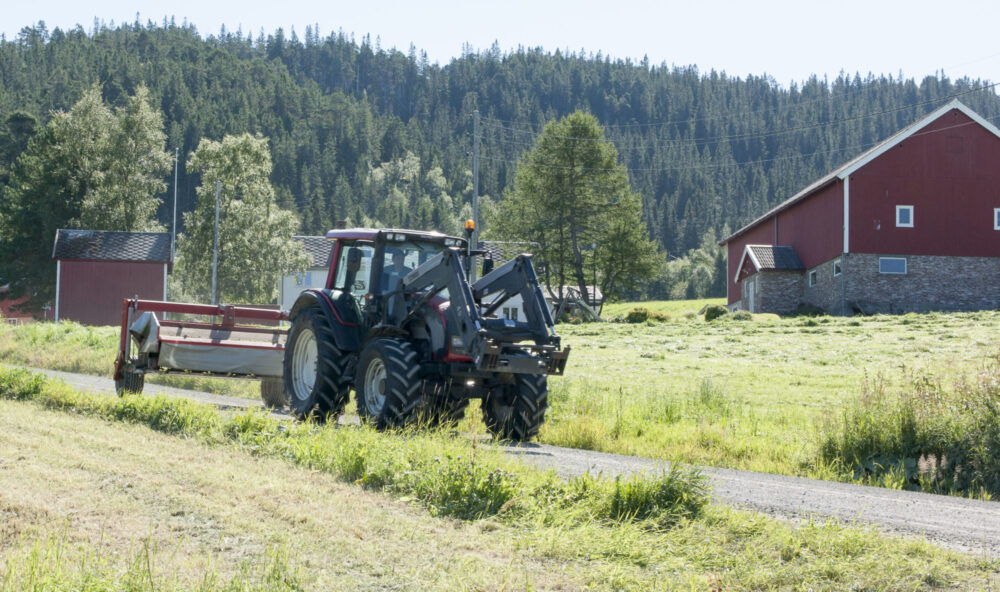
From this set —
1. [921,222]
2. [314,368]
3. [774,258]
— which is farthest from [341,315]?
[774,258]

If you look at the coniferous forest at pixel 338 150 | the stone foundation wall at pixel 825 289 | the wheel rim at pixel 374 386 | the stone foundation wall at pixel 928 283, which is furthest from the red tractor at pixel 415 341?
the coniferous forest at pixel 338 150

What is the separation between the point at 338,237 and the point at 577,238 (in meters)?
51.1

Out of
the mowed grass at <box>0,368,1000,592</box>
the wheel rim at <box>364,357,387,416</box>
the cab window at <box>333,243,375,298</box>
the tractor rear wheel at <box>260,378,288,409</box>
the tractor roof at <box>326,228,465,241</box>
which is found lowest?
the tractor rear wheel at <box>260,378,288,409</box>

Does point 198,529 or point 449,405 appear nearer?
point 198,529

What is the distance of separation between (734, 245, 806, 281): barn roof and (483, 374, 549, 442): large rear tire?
36.5 meters

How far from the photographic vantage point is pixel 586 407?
14.9m

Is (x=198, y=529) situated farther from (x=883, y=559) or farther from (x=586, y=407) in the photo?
(x=586, y=407)

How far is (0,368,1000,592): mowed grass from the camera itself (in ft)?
16.5

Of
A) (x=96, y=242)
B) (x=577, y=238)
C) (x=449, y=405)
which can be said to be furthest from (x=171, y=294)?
(x=449, y=405)

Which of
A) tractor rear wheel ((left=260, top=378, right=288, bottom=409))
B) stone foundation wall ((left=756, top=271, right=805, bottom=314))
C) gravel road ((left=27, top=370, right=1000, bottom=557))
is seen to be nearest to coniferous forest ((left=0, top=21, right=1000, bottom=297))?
stone foundation wall ((left=756, top=271, right=805, bottom=314))

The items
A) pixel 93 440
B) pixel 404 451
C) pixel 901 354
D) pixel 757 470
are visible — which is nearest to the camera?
pixel 404 451

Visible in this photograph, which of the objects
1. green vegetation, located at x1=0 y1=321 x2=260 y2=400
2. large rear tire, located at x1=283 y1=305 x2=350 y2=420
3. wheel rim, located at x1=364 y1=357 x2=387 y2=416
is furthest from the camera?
green vegetation, located at x1=0 y1=321 x2=260 y2=400

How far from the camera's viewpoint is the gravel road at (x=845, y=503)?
686cm

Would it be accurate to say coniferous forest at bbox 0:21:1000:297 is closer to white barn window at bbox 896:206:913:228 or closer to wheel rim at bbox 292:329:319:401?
white barn window at bbox 896:206:913:228
